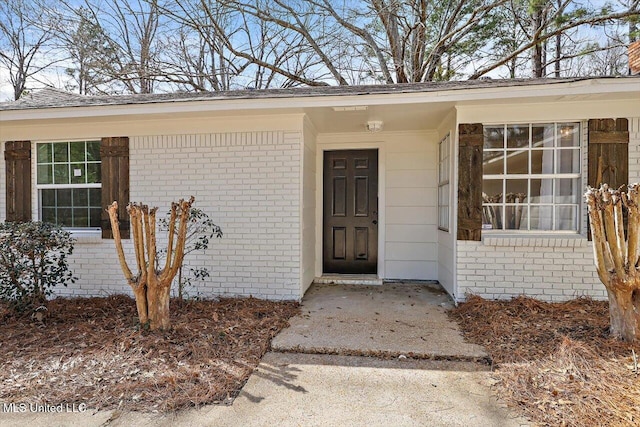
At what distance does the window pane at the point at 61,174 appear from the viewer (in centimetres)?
498

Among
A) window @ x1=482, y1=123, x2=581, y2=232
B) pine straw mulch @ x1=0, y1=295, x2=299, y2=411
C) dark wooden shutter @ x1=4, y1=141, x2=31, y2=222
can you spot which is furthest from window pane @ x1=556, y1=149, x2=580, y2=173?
dark wooden shutter @ x1=4, y1=141, x2=31, y2=222

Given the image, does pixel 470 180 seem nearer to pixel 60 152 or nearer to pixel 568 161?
pixel 568 161

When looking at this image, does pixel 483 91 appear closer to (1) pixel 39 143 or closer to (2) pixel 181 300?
(2) pixel 181 300

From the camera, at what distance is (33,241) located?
379 centimetres

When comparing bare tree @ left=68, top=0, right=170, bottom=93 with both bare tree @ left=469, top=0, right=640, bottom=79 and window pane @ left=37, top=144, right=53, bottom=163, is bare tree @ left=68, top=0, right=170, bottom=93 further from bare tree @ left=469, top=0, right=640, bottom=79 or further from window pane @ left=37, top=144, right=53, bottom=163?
bare tree @ left=469, top=0, right=640, bottom=79

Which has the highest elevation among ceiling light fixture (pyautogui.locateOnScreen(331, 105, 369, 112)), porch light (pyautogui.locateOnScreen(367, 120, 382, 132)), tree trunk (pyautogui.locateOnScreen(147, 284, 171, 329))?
ceiling light fixture (pyautogui.locateOnScreen(331, 105, 369, 112))

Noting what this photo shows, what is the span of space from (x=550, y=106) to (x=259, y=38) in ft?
30.9

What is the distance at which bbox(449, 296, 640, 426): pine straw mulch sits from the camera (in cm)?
212

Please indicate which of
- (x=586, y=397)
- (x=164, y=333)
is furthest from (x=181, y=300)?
(x=586, y=397)

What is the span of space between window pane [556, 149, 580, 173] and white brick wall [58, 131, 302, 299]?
124 inches

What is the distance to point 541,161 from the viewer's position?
4.24 m

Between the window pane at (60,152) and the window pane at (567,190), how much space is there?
6.52 metres

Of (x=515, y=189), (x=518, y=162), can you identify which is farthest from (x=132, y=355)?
(x=518, y=162)

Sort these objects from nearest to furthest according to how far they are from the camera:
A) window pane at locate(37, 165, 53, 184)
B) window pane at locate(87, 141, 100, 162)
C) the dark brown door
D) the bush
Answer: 1. the bush
2. window pane at locate(87, 141, 100, 162)
3. window pane at locate(37, 165, 53, 184)
4. the dark brown door
